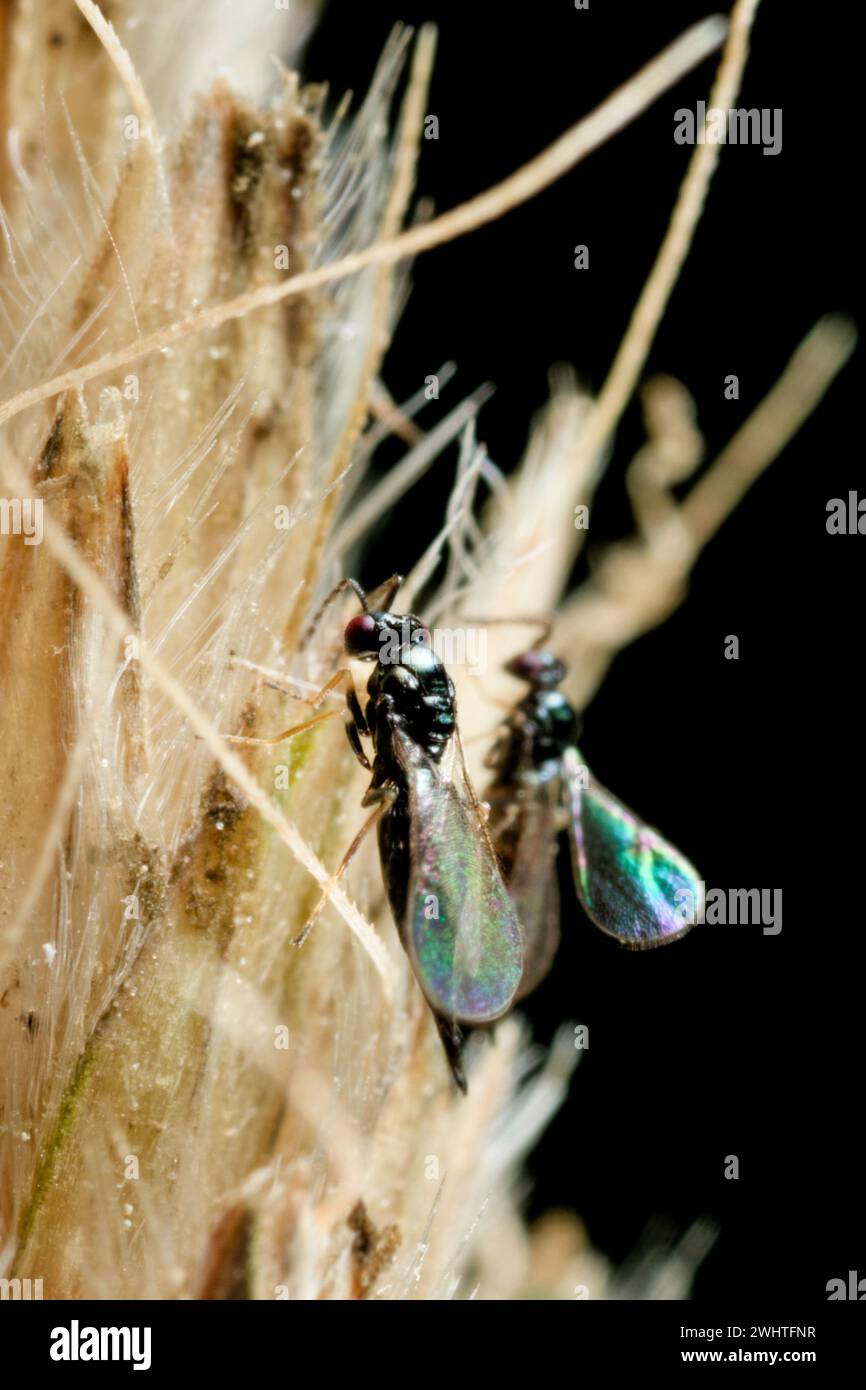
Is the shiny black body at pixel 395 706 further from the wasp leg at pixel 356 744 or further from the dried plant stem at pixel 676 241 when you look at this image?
the dried plant stem at pixel 676 241

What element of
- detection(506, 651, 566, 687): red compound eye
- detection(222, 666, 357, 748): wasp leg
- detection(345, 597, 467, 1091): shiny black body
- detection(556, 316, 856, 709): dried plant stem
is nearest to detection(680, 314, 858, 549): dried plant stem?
detection(556, 316, 856, 709): dried plant stem

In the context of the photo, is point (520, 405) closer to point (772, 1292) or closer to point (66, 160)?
point (66, 160)

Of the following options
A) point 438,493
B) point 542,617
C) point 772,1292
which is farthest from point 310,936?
point 772,1292

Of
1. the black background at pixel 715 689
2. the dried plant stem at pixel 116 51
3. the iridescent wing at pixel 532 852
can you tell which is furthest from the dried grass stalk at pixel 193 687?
the black background at pixel 715 689

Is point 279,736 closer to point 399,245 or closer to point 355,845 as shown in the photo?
point 355,845

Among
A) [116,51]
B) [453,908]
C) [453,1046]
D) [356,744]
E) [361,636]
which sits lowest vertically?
[453,1046]

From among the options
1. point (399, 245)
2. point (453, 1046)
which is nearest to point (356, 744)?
point (453, 1046)

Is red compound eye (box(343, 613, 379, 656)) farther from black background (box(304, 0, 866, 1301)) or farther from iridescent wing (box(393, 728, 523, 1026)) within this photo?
black background (box(304, 0, 866, 1301))
